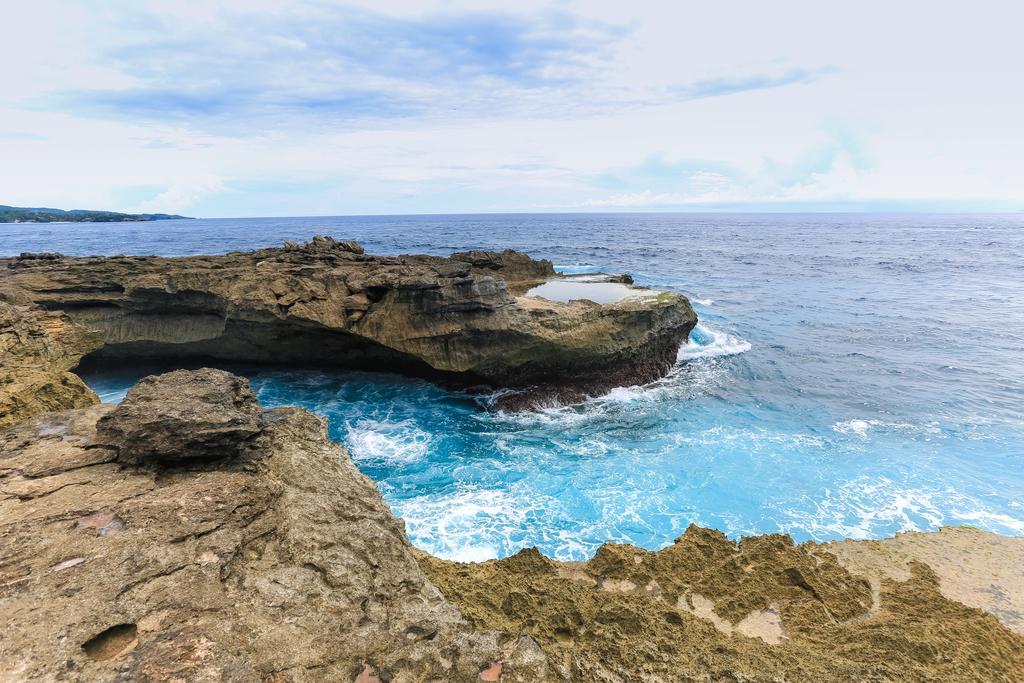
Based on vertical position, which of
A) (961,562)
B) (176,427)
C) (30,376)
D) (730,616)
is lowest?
(961,562)

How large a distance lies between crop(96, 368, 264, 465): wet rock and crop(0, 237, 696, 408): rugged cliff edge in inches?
384

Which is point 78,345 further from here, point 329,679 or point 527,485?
point 329,679

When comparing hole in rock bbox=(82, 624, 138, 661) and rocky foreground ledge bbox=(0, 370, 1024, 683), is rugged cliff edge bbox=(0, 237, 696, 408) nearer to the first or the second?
rocky foreground ledge bbox=(0, 370, 1024, 683)

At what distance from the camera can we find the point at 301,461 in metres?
5.33

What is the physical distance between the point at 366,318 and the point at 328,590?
41.2 feet

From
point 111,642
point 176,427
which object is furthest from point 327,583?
point 176,427

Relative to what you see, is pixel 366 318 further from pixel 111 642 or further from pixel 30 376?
pixel 111 642

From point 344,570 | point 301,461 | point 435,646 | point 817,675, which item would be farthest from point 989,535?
point 301,461

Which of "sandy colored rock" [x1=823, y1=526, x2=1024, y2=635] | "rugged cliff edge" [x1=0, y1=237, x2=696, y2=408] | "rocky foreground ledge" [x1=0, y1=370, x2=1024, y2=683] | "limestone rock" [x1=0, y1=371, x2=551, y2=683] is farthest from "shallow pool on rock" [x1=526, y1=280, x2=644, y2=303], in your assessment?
"limestone rock" [x1=0, y1=371, x2=551, y2=683]

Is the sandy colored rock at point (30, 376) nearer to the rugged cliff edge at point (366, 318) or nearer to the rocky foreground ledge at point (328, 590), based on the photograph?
the rocky foreground ledge at point (328, 590)

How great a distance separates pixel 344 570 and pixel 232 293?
14.0 metres

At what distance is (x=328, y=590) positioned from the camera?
12.4 ft

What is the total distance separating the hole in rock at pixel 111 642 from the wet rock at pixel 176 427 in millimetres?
1972

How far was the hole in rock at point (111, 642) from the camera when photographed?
3.06 metres
